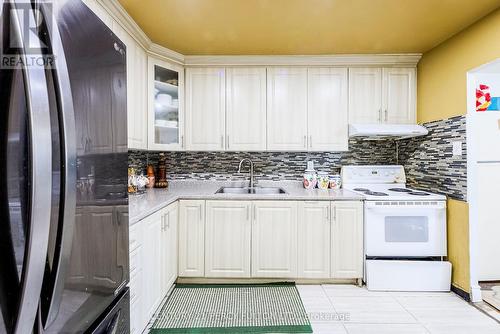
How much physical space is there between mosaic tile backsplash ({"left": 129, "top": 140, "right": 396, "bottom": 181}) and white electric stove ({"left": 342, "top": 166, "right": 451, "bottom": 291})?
77 centimetres

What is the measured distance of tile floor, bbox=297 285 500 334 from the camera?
6.48ft

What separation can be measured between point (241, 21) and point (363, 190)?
195cm

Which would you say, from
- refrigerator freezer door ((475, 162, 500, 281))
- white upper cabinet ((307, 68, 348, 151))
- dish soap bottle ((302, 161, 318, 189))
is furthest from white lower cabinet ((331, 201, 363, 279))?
refrigerator freezer door ((475, 162, 500, 281))

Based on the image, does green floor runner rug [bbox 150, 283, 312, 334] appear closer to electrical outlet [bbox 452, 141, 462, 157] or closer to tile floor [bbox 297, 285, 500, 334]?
tile floor [bbox 297, 285, 500, 334]

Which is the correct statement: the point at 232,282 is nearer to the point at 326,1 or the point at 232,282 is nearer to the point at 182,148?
the point at 182,148

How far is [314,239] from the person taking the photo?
2.61 metres

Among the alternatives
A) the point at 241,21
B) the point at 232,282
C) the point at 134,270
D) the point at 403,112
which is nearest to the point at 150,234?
the point at 134,270

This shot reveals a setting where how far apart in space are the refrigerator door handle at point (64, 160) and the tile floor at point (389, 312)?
1.79m

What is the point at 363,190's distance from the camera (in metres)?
2.89

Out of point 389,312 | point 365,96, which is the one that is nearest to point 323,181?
point 365,96

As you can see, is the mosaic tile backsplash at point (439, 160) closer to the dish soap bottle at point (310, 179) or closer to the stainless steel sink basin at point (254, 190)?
the dish soap bottle at point (310, 179)

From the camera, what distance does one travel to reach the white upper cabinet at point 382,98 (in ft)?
9.70

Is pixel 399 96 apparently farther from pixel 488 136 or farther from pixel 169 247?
pixel 169 247

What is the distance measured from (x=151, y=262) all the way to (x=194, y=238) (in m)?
0.72
